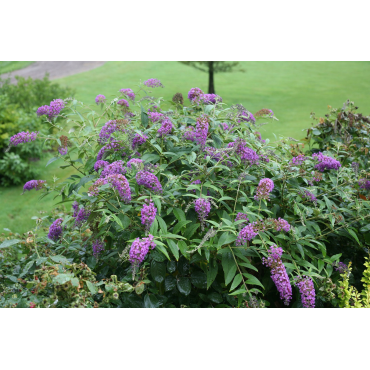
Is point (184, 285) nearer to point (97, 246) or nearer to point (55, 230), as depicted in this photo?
point (97, 246)

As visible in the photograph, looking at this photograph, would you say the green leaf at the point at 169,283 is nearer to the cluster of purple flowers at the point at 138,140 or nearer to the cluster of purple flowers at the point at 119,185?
the cluster of purple flowers at the point at 119,185

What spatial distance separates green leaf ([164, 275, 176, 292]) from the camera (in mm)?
1880

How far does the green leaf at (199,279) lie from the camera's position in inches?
74.9

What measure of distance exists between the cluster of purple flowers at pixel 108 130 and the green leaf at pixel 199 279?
0.82m

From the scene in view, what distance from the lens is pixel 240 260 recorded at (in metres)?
1.89

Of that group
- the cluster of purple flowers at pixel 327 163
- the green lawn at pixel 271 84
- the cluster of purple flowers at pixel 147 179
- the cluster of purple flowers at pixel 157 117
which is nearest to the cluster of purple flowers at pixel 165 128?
the cluster of purple flowers at pixel 157 117

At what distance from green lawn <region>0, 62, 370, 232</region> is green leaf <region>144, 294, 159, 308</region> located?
235 inches

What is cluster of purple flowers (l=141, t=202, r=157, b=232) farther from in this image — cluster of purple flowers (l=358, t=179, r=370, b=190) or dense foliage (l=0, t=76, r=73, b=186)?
dense foliage (l=0, t=76, r=73, b=186)

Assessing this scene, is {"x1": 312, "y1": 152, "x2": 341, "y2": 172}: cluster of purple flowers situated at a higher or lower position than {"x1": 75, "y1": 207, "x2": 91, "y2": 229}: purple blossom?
higher

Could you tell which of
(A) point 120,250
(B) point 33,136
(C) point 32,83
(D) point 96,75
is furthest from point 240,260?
(D) point 96,75

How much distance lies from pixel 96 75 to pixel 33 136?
9.89 meters

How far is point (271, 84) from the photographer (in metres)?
11.3

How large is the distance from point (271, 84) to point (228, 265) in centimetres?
1032

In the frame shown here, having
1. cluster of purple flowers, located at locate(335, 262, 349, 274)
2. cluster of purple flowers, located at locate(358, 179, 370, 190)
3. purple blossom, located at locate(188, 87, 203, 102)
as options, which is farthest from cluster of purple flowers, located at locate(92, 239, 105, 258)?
cluster of purple flowers, located at locate(358, 179, 370, 190)
